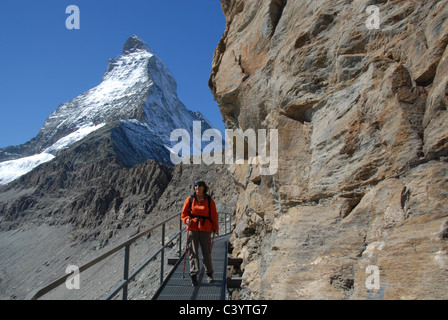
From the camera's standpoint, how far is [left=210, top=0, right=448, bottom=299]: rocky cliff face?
2.94 metres

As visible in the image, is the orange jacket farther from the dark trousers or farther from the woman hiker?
the dark trousers

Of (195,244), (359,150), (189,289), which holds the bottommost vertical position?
(189,289)

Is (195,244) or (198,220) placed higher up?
(198,220)

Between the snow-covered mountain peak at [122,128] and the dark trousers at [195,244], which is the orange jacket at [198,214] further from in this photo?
the snow-covered mountain peak at [122,128]

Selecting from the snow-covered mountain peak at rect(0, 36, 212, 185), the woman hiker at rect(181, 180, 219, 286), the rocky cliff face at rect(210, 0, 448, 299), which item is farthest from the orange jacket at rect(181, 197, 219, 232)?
the snow-covered mountain peak at rect(0, 36, 212, 185)

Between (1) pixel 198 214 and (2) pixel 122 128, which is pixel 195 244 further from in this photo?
(2) pixel 122 128

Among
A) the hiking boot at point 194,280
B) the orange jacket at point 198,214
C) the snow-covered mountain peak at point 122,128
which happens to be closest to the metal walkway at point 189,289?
the hiking boot at point 194,280

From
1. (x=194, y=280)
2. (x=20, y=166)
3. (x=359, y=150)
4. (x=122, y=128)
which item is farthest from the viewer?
(x=20, y=166)

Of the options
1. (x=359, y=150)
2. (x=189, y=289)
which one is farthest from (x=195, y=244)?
(x=359, y=150)

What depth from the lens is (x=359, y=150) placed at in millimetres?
3910

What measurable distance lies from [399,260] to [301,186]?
2135 millimetres

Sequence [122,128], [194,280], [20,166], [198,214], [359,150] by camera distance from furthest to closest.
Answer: [20,166], [122,128], [194,280], [198,214], [359,150]

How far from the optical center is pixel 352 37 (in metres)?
4.33

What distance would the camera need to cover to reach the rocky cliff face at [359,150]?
294 centimetres
